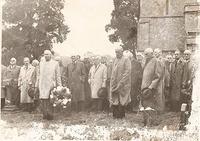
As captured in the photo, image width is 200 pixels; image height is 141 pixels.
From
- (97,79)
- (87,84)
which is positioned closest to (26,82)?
(87,84)

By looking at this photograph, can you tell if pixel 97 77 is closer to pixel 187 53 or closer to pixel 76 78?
pixel 76 78

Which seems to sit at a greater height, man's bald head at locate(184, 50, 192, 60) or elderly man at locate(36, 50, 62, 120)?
man's bald head at locate(184, 50, 192, 60)

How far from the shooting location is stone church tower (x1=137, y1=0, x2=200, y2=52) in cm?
1214

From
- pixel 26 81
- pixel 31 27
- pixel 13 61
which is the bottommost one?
pixel 26 81

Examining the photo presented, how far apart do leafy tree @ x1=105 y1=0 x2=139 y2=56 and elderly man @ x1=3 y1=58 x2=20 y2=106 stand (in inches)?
106

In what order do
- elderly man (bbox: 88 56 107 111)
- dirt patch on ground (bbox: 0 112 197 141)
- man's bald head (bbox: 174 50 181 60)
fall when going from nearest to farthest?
dirt patch on ground (bbox: 0 112 197 141), man's bald head (bbox: 174 50 181 60), elderly man (bbox: 88 56 107 111)

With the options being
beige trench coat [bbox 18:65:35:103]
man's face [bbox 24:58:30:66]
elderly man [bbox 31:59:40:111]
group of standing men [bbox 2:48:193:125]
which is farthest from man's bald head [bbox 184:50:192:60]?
man's face [bbox 24:58:30:66]

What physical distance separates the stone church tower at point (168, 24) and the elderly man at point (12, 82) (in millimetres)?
3180

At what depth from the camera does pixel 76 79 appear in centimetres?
1227

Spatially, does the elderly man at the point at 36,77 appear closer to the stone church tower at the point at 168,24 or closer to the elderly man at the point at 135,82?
the elderly man at the point at 135,82

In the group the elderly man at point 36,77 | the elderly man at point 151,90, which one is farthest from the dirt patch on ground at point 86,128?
the elderly man at point 36,77

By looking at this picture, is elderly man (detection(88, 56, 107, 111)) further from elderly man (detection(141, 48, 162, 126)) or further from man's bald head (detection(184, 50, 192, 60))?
man's bald head (detection(184, 50, 192, 60))

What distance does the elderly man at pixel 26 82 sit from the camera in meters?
11.8

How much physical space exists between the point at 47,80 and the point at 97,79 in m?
1.61
